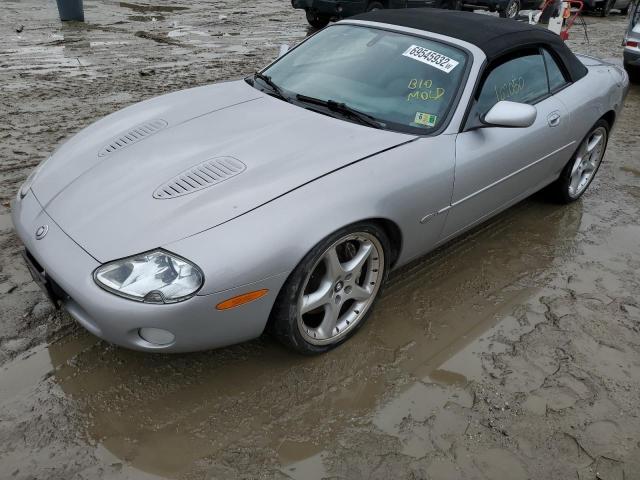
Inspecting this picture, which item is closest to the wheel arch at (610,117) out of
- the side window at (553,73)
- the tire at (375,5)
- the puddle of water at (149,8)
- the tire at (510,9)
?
the side window at (553,73)

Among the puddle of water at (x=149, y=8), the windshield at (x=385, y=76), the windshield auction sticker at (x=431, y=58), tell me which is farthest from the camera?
the puddle of water at (x=149, y=8)

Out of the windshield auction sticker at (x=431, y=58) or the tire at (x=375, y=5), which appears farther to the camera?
the tire at (x=375, y=5)

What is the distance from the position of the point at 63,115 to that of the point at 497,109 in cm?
433

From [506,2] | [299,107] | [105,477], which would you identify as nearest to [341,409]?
[105,477]

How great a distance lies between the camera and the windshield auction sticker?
3.05m

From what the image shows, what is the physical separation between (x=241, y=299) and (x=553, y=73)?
9.23 ft

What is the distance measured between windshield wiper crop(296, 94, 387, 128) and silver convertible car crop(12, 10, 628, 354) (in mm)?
10

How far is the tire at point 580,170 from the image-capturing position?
4.08m

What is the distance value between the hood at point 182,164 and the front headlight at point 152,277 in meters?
0.05

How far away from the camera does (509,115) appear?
2828 mm

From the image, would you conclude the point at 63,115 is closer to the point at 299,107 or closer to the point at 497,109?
the point at 299,107

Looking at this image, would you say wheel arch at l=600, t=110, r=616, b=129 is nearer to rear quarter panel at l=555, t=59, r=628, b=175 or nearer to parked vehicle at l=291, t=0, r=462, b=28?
rear quarter panel at l=555, t=59, r=628, b=175

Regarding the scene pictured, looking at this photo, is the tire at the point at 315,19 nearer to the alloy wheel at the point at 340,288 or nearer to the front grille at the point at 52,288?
the alloy wheel at the point at 340,288

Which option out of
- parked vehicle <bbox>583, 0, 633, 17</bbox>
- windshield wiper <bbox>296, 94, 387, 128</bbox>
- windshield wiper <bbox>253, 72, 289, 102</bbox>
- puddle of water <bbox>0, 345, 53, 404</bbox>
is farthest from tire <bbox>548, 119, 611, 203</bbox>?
parked vehicle <bbox>583, 0, 633, 17</bbox>
